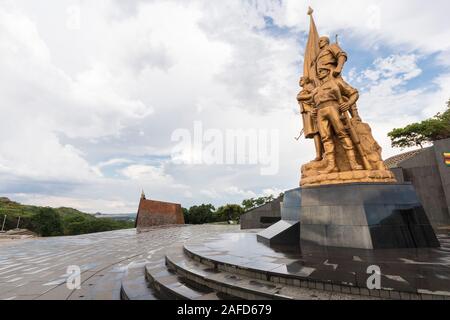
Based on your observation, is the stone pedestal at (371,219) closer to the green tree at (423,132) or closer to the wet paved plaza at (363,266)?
the wet paved plaza at (363,266)

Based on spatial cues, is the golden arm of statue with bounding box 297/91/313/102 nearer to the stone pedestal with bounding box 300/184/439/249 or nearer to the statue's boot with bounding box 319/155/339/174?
the statue's boot with bounding box 319/155/339/174

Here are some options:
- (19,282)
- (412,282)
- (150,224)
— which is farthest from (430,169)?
(150,224)

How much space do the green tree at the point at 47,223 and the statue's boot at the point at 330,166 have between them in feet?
150

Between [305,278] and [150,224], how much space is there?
95.3 feet

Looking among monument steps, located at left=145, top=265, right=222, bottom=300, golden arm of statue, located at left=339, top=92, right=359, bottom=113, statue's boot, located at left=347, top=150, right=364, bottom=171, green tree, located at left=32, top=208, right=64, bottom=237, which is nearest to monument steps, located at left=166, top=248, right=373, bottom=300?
monument steps, located at left=145, top=265, right=222, bottom=300

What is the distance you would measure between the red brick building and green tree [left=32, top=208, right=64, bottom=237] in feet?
69.6

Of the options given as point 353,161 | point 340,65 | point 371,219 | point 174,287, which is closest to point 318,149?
point 353,161

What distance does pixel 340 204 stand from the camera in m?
5.84

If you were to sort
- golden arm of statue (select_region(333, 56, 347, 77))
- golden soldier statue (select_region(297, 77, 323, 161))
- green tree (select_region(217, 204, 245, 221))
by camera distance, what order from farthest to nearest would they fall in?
green tree (select_region(217, 204, 245, 221))
golden soldier statue (select_region(297, 77, 323, 161))
golden arm of statue (select_region(333, 56, 347, 77))

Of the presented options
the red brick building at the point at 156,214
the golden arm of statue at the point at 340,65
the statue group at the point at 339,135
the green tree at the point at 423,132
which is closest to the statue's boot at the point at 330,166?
the statue group at the point at 339,135

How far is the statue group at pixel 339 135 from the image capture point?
6.84 meters

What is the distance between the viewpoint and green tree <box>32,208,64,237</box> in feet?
122

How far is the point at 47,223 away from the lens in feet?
123
